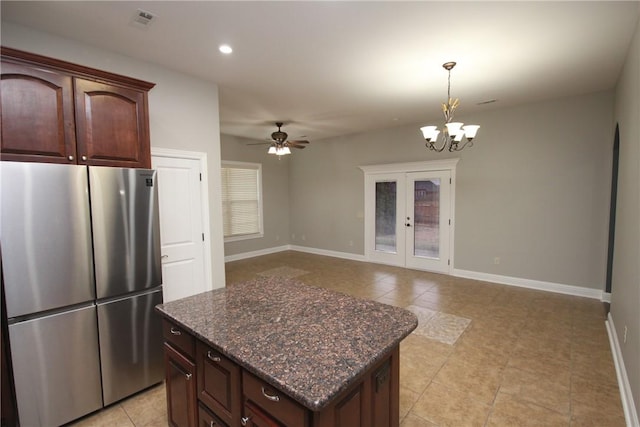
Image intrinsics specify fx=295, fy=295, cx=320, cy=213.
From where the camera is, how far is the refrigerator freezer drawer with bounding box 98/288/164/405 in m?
2.18

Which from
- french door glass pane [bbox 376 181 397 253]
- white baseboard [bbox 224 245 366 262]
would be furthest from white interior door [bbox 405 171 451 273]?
white baseboard [bbox 224 245 366 262]

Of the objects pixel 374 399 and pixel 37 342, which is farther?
pixel 37 342

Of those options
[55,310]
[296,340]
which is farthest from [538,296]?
[55,310]

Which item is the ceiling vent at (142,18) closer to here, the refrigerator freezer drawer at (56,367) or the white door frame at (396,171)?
the refrigerator freezer drawer at (56,367)

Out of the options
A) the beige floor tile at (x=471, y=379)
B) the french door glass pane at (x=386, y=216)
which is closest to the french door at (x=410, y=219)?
the french door glass pane at (x=386, y=216)

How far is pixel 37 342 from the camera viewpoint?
74.5 inches

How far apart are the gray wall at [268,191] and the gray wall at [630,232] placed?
18.8ft

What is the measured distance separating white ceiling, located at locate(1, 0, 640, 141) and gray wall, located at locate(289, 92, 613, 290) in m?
0.49

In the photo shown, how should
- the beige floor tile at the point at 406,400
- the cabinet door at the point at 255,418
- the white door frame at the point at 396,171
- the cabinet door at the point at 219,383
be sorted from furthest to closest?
the white door frame at the point at 396,171 → the beige floor tile at the point at 406,400 → the cabinet door at the point at 219,383 → the cabinet door at the point at 255,418

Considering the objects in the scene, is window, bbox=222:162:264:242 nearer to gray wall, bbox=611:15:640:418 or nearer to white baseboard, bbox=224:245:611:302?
white baseboard, bbox=224:245:611:302

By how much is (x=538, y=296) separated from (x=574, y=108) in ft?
9.11

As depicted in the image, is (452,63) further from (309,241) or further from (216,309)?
(309,241)

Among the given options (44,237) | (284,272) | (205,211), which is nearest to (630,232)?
(205,211)

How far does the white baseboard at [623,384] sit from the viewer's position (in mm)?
1935
